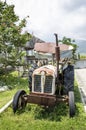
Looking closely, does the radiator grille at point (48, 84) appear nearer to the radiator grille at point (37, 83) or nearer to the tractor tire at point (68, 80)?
the radiator grille at point (37, 83)

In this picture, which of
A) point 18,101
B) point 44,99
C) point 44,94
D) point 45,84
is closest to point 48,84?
point 45,84

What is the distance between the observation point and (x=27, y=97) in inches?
341

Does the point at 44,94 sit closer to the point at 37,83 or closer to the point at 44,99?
the point at 44,99

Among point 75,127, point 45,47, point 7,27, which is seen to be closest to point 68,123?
point 75,127

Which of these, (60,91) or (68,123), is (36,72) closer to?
(60,91)

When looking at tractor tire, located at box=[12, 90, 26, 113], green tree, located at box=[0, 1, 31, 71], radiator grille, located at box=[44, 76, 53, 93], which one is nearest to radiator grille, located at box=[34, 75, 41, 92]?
radiator grille, located at box=[44, 76, 53, 93]

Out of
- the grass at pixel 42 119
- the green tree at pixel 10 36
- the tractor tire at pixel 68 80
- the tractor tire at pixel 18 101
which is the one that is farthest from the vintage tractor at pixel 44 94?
the green tree at pixel 10 36

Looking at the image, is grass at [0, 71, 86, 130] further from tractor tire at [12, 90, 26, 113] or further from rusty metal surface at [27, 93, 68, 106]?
rusty metal surface at [27, 93, 68, 106]

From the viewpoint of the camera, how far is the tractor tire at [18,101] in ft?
28.9

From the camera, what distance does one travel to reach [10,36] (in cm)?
1925

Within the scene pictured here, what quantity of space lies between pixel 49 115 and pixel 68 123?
47.2 inches

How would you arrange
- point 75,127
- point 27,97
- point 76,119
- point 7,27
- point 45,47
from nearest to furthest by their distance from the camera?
point 75,127, point 76,119, point 27,97, point 45,47, point 7,27

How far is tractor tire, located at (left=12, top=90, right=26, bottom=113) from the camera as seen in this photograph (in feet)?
28.9

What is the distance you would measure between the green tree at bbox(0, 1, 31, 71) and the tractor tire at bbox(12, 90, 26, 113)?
10278 millimetres
